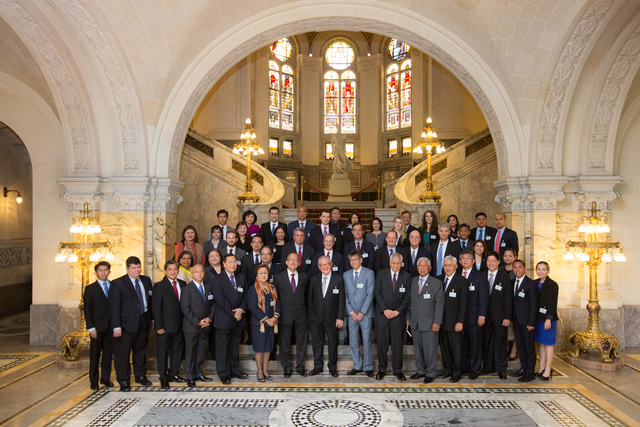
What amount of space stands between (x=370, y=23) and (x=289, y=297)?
16.6ft

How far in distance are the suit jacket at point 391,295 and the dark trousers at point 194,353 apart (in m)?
2.29

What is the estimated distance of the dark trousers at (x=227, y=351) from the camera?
6.39 m

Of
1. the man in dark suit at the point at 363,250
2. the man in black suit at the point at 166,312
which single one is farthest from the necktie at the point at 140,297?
the man in dark suit at the point at 363,250

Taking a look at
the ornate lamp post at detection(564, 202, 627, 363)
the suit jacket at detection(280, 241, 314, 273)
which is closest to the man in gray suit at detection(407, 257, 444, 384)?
the suit jacket at detection(280, 241, 314, 273)

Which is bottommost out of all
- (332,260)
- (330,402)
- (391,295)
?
(330,402)

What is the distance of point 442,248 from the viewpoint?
7.12 meters

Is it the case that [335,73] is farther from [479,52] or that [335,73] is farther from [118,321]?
[118,321]

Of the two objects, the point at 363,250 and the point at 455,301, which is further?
the point at 363,250

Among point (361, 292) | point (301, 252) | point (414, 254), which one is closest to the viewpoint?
point (361, 292)

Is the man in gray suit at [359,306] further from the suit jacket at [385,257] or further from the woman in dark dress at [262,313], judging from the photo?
the woman in dark dress at [262,313]

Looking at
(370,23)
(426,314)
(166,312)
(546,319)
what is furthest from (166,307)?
(370,23)

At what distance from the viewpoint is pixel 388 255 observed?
7.00 m

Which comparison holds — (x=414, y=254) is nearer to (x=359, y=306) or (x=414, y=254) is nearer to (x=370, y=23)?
(x=359, y=306)

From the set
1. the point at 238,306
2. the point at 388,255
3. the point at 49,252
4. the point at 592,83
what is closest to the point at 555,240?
the point at 592,83
